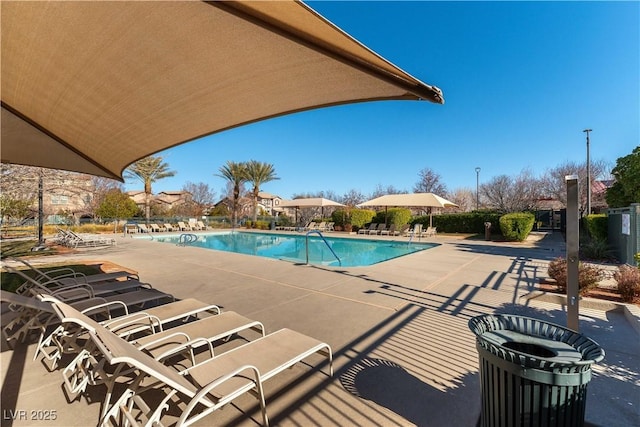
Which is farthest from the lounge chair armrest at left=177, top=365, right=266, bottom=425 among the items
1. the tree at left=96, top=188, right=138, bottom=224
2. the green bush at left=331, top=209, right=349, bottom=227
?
the tree at left=96, top=188, right=138, bottom=224

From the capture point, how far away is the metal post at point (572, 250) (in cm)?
256

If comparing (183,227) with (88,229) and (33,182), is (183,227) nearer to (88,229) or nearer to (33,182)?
(88,229)

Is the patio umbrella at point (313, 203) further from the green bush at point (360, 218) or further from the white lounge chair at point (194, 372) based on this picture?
the white lounge chair at point (194, 372)

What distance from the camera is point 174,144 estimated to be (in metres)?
4.12

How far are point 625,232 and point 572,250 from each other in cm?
830

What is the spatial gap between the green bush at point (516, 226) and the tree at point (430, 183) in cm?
2513

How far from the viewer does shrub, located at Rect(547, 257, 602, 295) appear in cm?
526

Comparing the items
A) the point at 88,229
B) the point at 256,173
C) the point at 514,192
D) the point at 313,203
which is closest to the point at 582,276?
the point at 313,203

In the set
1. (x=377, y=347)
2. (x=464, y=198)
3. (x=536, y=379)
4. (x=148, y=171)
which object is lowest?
(x=377, y=347)

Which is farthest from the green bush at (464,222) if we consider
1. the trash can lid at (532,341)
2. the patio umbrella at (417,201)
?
the trash can lid at (532,341)

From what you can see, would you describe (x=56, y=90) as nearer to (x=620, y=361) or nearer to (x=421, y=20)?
(x=620, y=361)

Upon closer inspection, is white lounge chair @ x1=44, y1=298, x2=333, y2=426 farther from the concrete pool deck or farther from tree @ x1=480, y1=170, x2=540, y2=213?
tree @ x1=480, y1=170, x2=540, y2=213

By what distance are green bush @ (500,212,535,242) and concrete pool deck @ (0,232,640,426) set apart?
8403mm

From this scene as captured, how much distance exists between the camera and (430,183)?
3978cm
